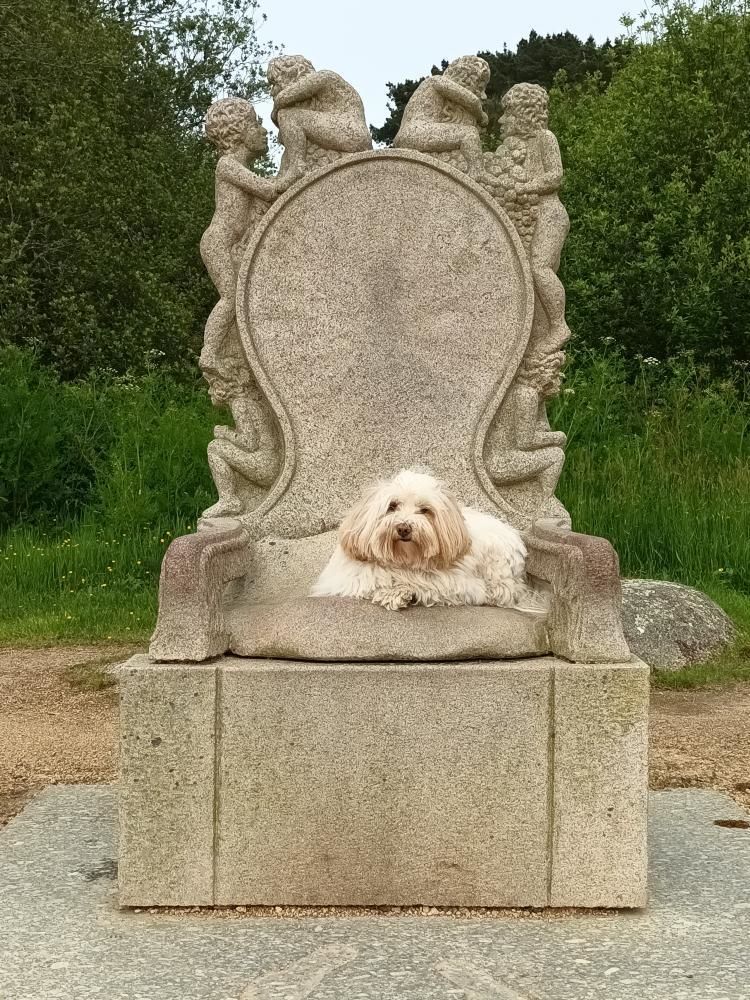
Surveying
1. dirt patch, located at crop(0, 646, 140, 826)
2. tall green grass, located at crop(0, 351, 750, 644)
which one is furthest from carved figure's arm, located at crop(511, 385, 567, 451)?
tall green grass, located at crop(0, 351, 750, 644)

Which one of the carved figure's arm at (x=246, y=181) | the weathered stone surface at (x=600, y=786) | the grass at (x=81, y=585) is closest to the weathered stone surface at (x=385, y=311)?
the carved figure's arm at (x=246, y=181)

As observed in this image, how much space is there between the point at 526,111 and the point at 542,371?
1042 mm

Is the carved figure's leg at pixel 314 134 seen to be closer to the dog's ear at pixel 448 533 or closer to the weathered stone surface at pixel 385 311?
the weathered stone surface at pixel 385 311

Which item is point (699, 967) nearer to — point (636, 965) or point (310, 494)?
point (636, 965)

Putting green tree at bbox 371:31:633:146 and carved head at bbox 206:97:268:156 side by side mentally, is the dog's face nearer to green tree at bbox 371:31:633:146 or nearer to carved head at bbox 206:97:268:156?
carved head at bbox 206:97:268:156

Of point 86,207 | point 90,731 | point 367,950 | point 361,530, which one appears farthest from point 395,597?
point 86,207

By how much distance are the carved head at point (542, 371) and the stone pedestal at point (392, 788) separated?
153cm

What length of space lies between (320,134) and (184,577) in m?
2.06

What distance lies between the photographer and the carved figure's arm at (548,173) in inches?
199

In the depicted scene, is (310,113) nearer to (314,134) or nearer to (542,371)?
(314,134)

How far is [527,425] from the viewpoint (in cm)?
502

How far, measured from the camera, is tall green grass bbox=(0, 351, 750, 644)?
9.69m

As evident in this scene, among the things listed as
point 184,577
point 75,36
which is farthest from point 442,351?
point 75,36

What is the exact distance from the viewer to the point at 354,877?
3816mm
